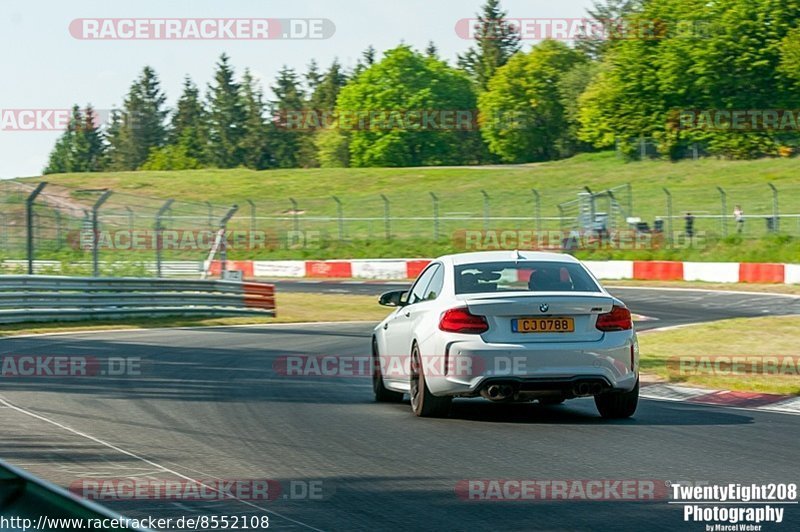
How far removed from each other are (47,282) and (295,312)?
810 cm

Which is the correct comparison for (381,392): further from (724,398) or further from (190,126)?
(190,126)

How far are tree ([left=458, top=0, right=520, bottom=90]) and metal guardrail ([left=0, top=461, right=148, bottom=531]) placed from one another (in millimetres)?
142436

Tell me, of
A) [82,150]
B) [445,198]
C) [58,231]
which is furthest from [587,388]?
[82,150]

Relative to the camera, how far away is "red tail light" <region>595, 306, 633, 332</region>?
31.8 feet

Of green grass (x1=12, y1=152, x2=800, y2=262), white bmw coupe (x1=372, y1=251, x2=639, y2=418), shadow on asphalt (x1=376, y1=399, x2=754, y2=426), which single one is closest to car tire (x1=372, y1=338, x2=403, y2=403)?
shadow on asphalt (x1=376, y1=399, x2=754, y2=426)

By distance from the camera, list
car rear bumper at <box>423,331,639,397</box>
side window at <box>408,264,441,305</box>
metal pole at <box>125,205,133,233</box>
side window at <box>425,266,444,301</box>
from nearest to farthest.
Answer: car rear bumper at <box>423,331,639,397</box>, side window at <box>425,266,444,301</box>, side window at <box>408,264,441,305</box>, metal pole at <box>125,205,133,233</box>

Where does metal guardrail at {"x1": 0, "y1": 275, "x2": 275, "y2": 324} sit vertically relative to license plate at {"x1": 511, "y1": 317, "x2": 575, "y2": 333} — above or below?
below

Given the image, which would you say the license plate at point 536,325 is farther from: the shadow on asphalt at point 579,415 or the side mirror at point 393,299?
the side mirror at point 393,299

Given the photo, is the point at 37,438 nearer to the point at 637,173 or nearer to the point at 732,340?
the point at 732,340

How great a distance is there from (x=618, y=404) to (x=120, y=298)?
1665 centimetres

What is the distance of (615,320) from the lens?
9.75 m

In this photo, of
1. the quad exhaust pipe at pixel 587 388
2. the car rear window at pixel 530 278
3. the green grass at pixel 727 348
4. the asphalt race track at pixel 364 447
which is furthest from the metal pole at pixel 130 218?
the quad exhaust pipe at pixel 587 388

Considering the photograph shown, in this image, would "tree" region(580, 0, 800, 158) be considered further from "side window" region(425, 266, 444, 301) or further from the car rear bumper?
the car rear bumper

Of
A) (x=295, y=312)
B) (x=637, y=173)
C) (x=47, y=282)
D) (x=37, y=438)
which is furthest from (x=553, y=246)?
(x=37, y=438)
